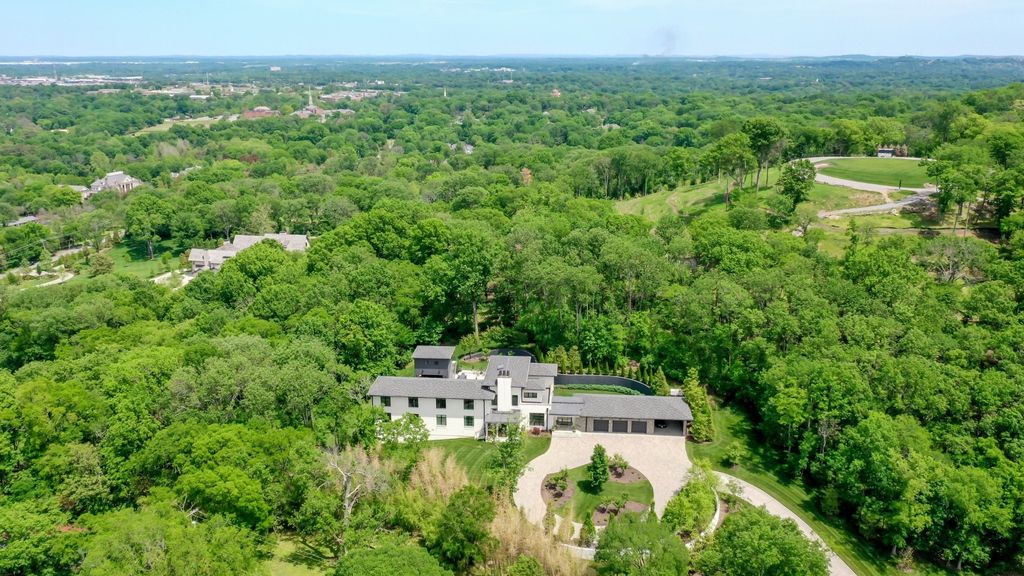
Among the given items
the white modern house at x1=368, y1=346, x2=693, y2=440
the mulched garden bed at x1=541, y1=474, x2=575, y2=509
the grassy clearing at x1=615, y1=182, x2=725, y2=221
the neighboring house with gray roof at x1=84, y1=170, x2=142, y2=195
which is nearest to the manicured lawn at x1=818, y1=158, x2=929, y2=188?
the grassy clearing at x1=615, y1=182, x2=725, y2=221

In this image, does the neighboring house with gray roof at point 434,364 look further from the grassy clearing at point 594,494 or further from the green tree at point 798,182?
the green tree at point 798,182

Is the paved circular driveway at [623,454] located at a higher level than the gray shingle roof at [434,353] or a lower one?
lower

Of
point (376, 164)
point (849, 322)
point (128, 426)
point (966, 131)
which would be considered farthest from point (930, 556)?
point (376, 164)

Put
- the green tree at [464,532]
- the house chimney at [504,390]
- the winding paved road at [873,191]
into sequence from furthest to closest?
the winding paved road at [873,191] → the house chimney at [504,390] → the green tree at [464,532]

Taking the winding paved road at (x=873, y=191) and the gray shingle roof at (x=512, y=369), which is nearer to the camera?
the gray shingle roof at (x=512, y=369)

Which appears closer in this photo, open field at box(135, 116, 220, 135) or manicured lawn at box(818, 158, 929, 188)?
manicured lawn at box(818, 158, 929, 188)

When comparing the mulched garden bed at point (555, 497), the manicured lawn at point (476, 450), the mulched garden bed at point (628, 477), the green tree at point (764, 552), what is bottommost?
the manicured lawn at point (476, 450)

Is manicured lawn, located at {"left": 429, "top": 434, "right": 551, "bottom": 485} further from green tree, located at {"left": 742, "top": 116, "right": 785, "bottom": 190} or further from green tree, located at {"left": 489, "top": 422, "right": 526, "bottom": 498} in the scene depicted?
green tree, located at {"left": 742, "top": 116, "right": 785, "bottom": 190}

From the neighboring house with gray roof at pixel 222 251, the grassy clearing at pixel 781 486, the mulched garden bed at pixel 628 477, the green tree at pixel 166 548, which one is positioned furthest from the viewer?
the neighboring house with gray roof at pixel 222 251

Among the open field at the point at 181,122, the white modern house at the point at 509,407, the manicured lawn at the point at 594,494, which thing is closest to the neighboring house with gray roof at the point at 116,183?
the open field at the point at 181,122
